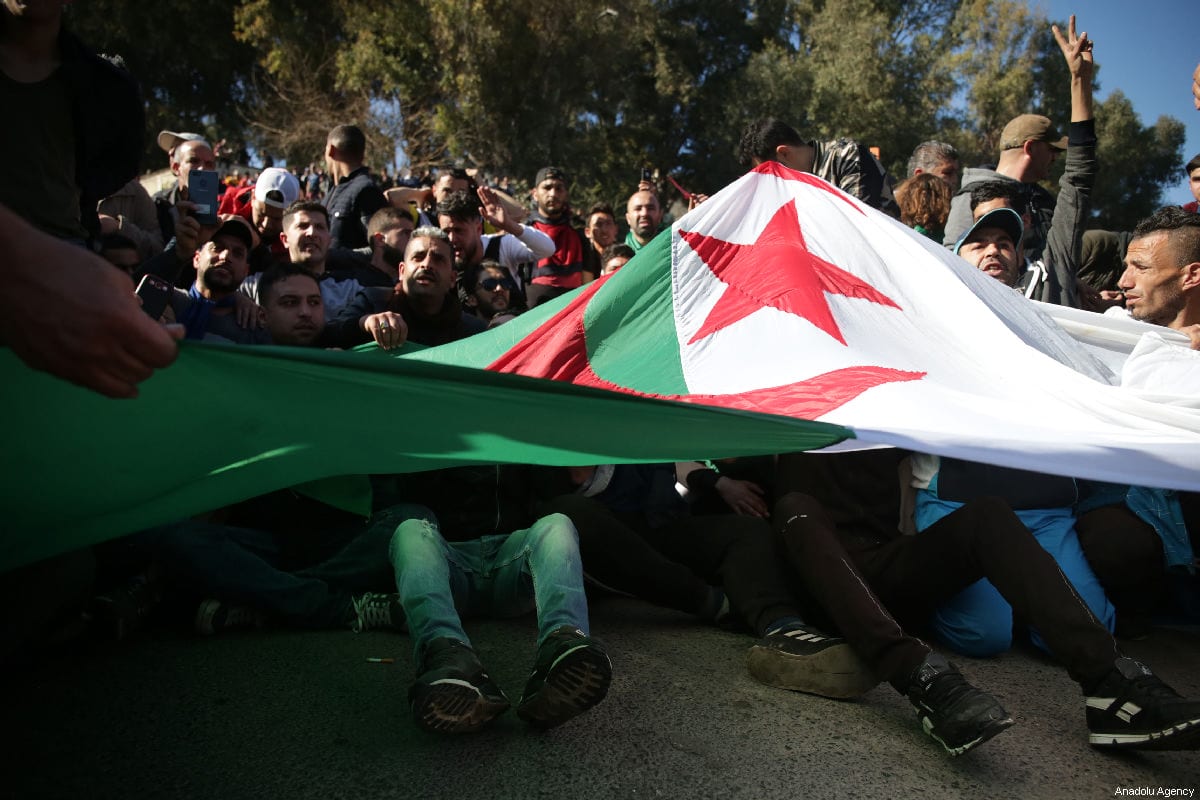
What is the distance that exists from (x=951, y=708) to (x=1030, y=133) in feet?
11.0

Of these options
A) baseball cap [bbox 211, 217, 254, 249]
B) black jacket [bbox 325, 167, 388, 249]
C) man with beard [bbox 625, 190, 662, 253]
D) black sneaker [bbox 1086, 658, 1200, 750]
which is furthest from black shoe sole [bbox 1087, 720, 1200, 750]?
black jacket [bbox 325, 167, 388, 249]

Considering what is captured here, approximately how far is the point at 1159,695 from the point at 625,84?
24.7 m

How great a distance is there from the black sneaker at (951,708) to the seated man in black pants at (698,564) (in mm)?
173

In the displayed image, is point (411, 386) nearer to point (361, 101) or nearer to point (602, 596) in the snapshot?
point (602, 596)

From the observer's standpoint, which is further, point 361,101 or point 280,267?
point 361,101

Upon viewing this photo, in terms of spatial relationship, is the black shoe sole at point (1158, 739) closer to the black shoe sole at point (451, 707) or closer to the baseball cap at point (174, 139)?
the black shoe sole at point (451, 707)

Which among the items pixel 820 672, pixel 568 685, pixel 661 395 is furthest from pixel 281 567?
pixel 820 672

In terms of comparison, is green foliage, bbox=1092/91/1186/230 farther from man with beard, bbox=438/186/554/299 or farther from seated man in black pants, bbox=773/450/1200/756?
seated man in black pants, bbox=773/450/1200/756

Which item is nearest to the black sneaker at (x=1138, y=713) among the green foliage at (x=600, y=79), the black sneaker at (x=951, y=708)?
the black sneaker at (x=951, y=708)

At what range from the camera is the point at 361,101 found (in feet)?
62.8

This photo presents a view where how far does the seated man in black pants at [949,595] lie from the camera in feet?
6.46

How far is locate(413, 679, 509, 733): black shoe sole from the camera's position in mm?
1848

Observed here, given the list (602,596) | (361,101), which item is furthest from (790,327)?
(361,101)

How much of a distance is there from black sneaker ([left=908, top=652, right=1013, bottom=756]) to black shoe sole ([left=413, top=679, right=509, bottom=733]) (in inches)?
38.9
